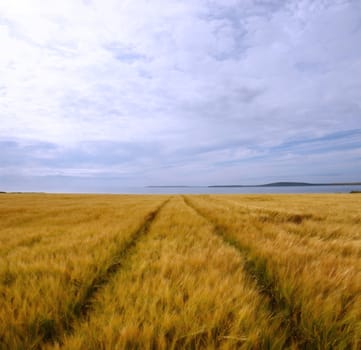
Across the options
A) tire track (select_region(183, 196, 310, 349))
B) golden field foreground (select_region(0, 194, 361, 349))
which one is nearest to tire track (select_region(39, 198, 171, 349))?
golden field foreground (select_region(0, 194, 361, 349))

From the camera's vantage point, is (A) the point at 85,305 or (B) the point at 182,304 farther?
(A) the point at 85,305

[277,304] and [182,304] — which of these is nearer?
[182,304]

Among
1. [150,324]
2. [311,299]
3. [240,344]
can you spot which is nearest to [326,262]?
[311,299]

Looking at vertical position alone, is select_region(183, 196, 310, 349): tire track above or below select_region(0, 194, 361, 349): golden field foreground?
below

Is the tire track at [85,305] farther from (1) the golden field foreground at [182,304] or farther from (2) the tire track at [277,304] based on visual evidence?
(2) the tire track at [277,304]

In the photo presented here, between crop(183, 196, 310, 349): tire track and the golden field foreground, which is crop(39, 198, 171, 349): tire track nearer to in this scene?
the golden field foreground

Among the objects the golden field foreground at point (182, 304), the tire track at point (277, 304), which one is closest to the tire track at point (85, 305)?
the golden field foreground at point (182, 304)

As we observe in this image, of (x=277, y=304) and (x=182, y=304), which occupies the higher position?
(x=182, y=304)

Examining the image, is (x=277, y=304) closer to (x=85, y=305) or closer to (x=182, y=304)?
(x=182, y=304)

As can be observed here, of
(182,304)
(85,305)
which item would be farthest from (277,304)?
(85,305)

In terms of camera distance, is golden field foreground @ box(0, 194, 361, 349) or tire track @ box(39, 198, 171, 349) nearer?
golden field foreground @ box(0, 194, 361, 349)

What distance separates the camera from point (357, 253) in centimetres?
302

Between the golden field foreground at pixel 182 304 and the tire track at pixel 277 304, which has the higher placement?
the golden field foreground at pixel 182 304

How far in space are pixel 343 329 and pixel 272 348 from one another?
2.08 feet
